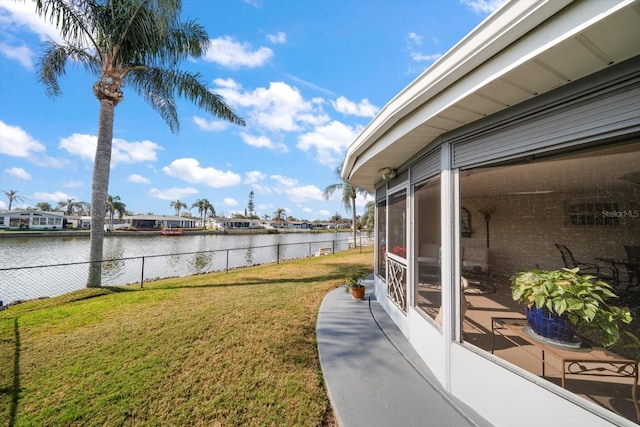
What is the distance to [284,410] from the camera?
2031 millimetres

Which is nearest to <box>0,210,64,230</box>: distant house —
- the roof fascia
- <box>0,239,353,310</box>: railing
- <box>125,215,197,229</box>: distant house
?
<box>125,215,197,229</box>: distant house

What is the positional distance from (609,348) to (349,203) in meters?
18.0

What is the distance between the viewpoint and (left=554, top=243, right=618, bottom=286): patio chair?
328 centimetres

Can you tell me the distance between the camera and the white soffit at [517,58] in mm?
1022

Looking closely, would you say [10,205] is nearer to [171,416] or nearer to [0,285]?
[0,285]

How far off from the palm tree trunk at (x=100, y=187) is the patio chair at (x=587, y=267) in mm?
9340

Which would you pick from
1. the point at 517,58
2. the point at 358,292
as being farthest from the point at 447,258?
the point at 358,292

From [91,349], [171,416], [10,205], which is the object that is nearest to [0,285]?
[91,349]

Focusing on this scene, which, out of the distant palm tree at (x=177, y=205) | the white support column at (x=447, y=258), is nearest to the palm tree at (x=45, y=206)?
the distant palm tree at (x=177, y=205)

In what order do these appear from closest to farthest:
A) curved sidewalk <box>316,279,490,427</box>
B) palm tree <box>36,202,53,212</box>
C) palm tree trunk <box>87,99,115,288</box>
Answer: curved sidewalk <box>316,279,490,427</box> < palm tree trunk <box>87,99,115,288</box> < palm tree <box>36,202,53,212</box>

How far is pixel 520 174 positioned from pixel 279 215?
71.4 m

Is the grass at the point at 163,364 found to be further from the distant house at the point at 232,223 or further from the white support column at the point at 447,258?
the distant house at the point at 232,223

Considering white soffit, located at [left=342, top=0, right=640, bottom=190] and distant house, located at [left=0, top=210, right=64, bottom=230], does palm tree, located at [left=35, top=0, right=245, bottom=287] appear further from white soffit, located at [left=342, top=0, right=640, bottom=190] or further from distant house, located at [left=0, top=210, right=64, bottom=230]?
distant house, located at [left=0, top=210, right=64, bottom=230]

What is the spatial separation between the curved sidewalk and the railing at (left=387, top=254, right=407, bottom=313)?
14.0 inches
